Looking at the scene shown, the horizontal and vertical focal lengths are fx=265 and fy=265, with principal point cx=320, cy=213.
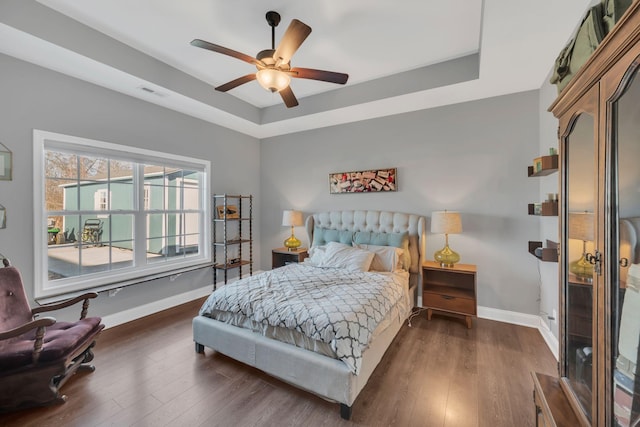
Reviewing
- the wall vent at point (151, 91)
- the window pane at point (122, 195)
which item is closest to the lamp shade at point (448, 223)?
the wall vent at point (151, 91)

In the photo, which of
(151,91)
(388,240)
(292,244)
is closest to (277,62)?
(151,91)

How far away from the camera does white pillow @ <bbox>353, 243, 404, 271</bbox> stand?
325cm

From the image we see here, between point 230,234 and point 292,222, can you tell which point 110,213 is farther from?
point 292,222

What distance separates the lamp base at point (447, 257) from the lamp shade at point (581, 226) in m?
2.06

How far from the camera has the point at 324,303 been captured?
217cm

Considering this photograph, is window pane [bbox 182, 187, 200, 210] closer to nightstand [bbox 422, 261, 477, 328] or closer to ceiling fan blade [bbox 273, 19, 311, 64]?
ceiling fan blade [bbox 273, 19, 311, 64]

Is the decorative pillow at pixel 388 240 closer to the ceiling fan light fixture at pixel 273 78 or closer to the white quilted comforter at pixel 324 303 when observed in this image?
the white quilted comforter at pixel 324 303

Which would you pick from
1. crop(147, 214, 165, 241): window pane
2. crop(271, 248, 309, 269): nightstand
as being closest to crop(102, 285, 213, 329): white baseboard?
crop(147, 214, 165, 241): window pane

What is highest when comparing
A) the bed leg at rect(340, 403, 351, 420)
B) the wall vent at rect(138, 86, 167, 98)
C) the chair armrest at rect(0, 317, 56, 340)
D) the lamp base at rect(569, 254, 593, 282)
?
the wall vent at rect(138, 86, 167, 98)

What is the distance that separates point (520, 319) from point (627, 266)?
2925mm

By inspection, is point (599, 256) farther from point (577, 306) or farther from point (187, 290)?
point (187, 290)

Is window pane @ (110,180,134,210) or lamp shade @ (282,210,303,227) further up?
window pane @ (110,180,134,210)

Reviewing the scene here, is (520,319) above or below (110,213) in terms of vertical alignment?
below

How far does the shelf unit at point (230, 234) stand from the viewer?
4.23 meters
